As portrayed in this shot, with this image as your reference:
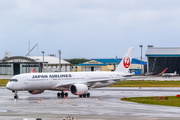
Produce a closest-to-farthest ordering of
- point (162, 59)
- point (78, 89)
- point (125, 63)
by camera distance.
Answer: point (78, 89), point (125, 63), point (162, 59)

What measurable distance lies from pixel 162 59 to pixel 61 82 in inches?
4615

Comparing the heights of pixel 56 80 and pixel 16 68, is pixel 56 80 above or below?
below

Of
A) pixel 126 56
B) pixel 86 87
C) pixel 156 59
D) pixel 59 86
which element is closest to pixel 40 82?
pixel 59 86

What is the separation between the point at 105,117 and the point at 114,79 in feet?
90.6

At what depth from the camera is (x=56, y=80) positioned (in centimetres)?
5456

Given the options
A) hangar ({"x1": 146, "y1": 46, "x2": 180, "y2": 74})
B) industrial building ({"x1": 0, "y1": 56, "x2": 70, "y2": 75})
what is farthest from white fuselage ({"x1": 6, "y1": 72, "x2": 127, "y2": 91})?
hangar ({"x1": 146, "y1": 46, "x2": 180, "y2": 74})

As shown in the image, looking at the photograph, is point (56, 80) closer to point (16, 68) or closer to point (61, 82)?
point (61, 82)

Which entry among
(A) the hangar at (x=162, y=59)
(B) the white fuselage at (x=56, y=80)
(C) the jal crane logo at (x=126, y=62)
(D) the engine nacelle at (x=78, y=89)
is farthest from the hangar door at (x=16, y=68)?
(D) the engine nacelle at (x=78, y=89)

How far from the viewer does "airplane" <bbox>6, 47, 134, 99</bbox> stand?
52031 millimetres

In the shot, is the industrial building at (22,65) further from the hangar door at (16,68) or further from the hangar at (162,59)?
the hangar at (162,59)

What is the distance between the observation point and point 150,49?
16612 centimetres

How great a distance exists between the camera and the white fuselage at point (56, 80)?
51.9 m

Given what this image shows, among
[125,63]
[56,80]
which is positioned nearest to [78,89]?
[56,80]

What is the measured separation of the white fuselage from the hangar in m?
104
